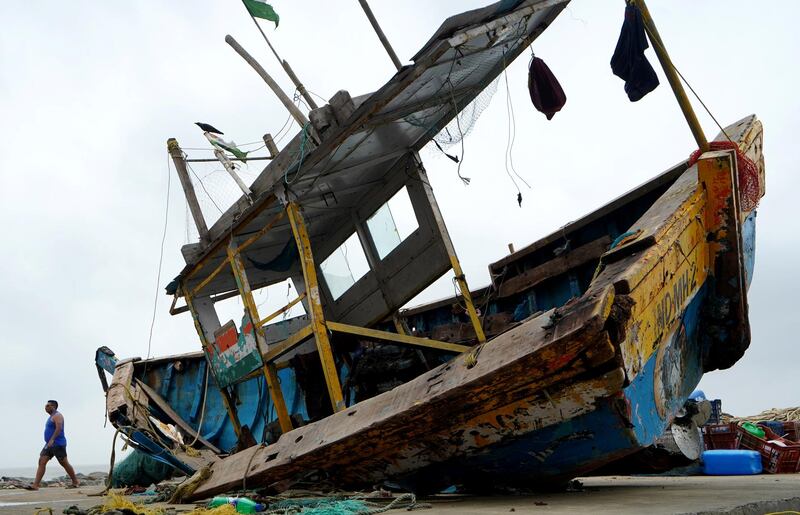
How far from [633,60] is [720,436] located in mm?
5457

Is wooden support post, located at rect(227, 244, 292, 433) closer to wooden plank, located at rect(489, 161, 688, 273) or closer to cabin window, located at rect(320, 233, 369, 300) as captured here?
cabin window, located at rect(320, 233, 369, 300)

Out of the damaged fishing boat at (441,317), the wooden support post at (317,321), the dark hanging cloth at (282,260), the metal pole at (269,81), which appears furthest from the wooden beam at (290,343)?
the metal pole at (269,81)

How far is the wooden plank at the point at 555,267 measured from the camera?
6645 millimetres

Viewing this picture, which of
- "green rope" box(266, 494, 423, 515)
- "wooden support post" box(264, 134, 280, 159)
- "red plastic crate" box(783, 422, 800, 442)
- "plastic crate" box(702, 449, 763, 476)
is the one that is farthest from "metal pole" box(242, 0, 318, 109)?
"red plastic crate" box(783, 422, 800, 442)

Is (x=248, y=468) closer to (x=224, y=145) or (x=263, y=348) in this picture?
(x=263, y=348)

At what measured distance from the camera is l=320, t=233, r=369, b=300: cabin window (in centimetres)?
803

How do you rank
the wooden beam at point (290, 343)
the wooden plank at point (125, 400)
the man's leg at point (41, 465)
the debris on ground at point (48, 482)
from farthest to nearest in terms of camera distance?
1. the debris on ground at point (48, 482)
2. the man's leg at point (41, 465)
3. the wooden plank at point (125, 400)
4. the wooden beam at point (290, 343)

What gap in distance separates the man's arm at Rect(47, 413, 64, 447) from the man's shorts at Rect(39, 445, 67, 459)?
63 mm

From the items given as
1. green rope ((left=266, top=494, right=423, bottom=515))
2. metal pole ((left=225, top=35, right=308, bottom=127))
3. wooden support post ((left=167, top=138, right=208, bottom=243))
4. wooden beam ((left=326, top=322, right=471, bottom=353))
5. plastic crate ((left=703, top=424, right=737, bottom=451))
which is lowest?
plastic crate ((left=703, top=424, right=737, bottom=451))

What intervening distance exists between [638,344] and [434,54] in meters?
2.57

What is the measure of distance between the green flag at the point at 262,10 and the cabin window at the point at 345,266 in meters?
2.67

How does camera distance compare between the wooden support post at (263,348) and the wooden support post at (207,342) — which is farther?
the wooden support post at (207,342)

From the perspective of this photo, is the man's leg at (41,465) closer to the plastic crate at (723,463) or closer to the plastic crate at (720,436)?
the plastic crate at (723,463)

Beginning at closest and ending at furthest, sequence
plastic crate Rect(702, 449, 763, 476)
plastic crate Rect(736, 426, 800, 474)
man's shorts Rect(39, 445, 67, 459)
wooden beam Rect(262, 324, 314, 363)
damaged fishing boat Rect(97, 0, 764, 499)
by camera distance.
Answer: damaged fishing boat Rect(97, 0, 764, 499), wooden beam Rect(262, 324, 314, 363), plastic crate Rect(702, 449, 763, 476), plastic crate Rect(736, 426, 800, 474), man's shorts Rect(39, 445, 67, 459)
